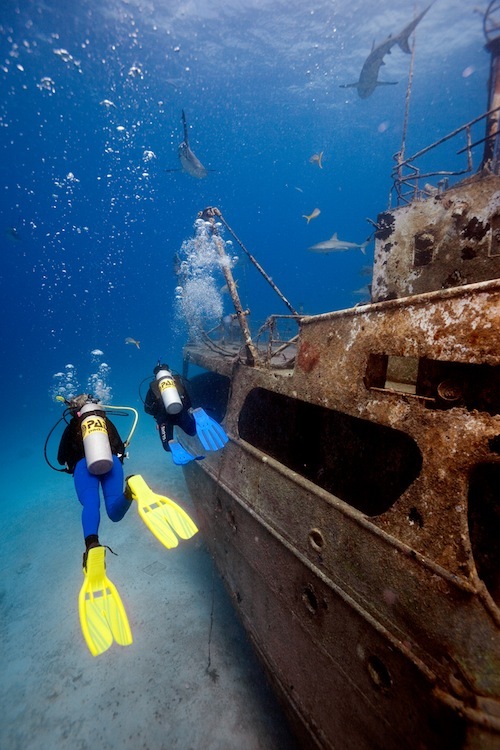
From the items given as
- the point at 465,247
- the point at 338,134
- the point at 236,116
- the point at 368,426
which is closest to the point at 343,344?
the point at 368,426

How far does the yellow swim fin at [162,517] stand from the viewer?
3194 millimetres

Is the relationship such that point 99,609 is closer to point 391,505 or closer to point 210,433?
point 210,433

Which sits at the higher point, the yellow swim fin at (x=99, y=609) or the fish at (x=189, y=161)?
the fish at (x=189, y=161)

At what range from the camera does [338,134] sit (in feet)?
188

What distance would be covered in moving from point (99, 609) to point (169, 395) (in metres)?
2.32

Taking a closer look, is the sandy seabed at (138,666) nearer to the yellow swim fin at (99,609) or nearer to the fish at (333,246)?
the yellow swim fin at (99,609)

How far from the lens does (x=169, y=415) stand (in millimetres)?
4281

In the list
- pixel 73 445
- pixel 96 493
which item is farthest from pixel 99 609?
pixel 73 445

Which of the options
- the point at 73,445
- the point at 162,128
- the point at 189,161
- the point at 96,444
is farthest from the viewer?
the point at 162,128

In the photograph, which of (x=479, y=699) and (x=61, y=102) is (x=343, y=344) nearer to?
(x=479, y=699)

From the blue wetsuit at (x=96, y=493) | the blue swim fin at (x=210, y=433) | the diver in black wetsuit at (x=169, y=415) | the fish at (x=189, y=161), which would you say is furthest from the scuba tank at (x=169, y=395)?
the fish at (x=189, y=161)

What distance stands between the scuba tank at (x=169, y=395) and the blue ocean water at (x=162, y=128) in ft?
13.1

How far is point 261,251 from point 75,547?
149318 mm

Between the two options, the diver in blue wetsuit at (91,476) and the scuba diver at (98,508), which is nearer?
the scuba diver at (98,508)
